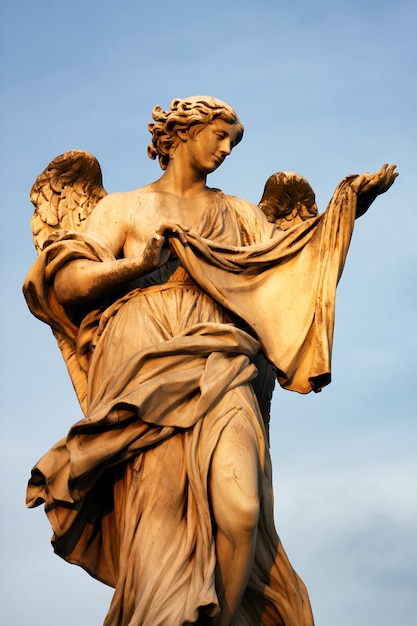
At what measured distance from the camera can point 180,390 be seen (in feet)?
40.2

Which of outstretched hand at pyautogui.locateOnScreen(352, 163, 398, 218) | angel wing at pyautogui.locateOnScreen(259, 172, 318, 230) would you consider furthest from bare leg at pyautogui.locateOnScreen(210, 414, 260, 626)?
angel wing at pyautogui.locateOnScreen(259, 172, 318, 230)

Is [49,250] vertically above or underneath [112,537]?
above

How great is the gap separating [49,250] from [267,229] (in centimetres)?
164

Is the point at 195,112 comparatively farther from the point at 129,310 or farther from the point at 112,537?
the point at 112,537

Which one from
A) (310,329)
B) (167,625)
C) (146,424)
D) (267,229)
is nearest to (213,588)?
(167,625)

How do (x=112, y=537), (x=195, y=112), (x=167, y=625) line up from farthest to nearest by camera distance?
(x=195, y=112)
(x=112, y=537)
(x=167, y=625)

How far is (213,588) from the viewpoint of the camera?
459 inches

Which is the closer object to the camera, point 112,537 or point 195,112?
point 112,537

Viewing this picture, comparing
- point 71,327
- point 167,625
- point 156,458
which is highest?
point 71,327

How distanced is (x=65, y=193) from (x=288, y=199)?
165 centimetres

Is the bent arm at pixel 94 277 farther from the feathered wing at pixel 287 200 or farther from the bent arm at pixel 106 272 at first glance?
the feathered wing at pixel 287 200

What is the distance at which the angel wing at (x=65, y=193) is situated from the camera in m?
14.2

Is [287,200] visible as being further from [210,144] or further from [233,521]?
[233,521]

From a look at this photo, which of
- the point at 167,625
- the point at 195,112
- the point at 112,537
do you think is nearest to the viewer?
the point at 167,625
